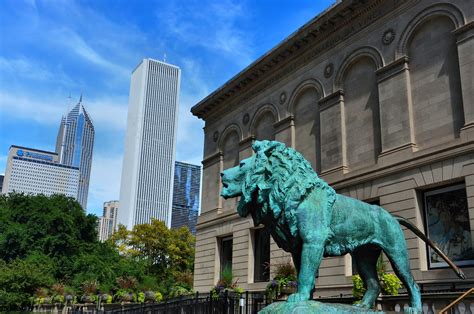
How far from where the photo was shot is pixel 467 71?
19.2 meters

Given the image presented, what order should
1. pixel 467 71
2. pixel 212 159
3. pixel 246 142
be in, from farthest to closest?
pixel 212 159
pixel 246 142
pixel 467 71

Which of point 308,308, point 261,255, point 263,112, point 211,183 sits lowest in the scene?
point 308,308

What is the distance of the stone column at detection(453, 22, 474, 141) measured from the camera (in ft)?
61.7

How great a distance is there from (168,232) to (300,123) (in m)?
39.6

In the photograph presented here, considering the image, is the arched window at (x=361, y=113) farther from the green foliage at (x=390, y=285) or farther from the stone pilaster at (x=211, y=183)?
the stone pilaster at (x=211, y=183)

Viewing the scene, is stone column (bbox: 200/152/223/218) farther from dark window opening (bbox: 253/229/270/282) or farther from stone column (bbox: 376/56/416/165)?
stone column (bbox: 376/56/416/165)

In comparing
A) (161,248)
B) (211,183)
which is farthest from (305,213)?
(161,248)

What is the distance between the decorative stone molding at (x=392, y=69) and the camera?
863 inches

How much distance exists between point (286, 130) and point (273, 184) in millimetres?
23039

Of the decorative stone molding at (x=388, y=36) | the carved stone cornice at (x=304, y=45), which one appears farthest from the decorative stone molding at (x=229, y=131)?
the decorative stone molding at (x=388, y=36)

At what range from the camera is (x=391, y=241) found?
6359 millimetres

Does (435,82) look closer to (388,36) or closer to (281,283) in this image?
(388,36)

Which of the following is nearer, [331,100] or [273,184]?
[273,184]

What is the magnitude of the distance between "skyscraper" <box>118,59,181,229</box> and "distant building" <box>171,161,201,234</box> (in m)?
8.83
